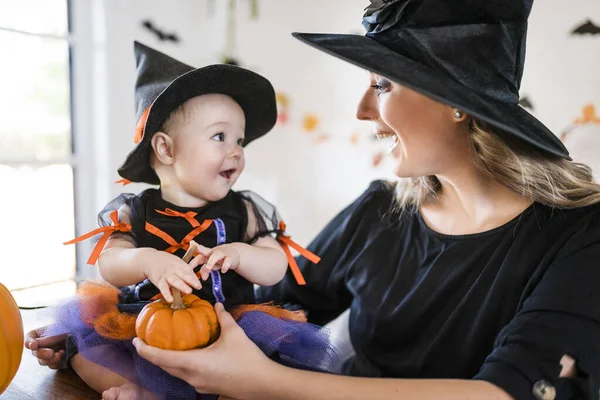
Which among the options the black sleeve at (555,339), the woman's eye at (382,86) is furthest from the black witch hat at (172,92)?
the black sleeve at (555,339)

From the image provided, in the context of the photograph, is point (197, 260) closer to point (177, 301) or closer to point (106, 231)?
point (177, 301)

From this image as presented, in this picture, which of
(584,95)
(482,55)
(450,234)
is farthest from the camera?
(584,95)

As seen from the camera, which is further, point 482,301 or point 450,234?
point 450,234

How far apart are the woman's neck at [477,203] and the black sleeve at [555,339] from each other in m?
0.21

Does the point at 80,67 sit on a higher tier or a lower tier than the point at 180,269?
higher

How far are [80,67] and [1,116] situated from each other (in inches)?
16.0

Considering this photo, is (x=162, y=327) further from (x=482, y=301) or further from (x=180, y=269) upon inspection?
(x=482, y=301)

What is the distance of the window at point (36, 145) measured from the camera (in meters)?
2.36

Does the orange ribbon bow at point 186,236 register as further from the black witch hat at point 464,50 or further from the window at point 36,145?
the window at point 36,145

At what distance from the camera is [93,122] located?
255cm

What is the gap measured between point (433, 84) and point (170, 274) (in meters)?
0.51

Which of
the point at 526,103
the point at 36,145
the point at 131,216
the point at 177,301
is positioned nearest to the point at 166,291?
the point at 177,301

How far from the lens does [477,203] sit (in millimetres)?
1204

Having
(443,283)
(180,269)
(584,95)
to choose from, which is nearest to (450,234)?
(443,283)
